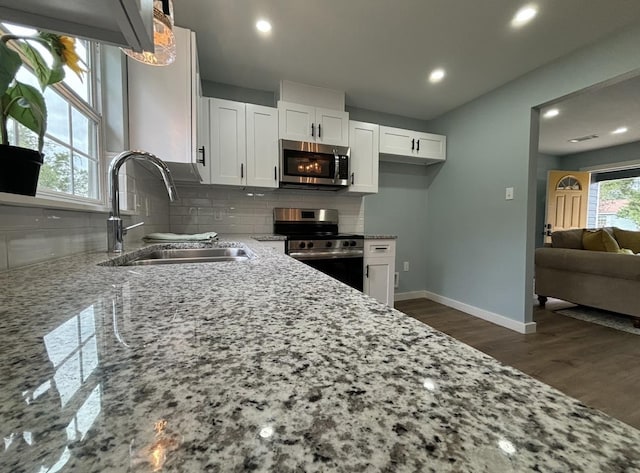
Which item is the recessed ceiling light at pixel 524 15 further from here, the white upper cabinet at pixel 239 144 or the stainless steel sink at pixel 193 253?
the stainless steel sink at pixel 193 253

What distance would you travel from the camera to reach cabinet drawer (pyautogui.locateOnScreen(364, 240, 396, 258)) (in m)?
2.73

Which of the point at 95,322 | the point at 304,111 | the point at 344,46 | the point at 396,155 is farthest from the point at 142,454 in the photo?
the point at 396,155

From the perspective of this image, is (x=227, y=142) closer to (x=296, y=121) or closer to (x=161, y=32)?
(x=296, y=121)

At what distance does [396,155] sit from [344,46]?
1364mm

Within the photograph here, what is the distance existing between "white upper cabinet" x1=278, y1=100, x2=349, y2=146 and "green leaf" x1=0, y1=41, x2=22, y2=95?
2.04 metres

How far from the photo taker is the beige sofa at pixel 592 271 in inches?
109

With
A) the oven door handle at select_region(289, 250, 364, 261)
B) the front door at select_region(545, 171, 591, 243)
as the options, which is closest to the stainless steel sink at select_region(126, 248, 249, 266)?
the oven door handle at select_region(289, 250, 364, 261)

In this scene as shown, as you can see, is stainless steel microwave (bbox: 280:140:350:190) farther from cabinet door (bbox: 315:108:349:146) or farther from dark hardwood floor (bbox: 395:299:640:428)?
dark hardwood floor (bbox: 395:299:640:428)

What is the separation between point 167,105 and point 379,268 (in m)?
2.21

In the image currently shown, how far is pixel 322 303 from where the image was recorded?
50 cm

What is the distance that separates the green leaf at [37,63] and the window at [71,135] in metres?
0.13

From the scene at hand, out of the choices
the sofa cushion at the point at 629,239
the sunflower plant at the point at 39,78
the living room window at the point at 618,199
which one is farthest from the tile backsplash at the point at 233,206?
the living room window at the point at 618,199

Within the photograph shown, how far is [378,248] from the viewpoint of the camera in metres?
2.78

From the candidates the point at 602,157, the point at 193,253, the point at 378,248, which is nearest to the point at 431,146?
the point at 378,248
